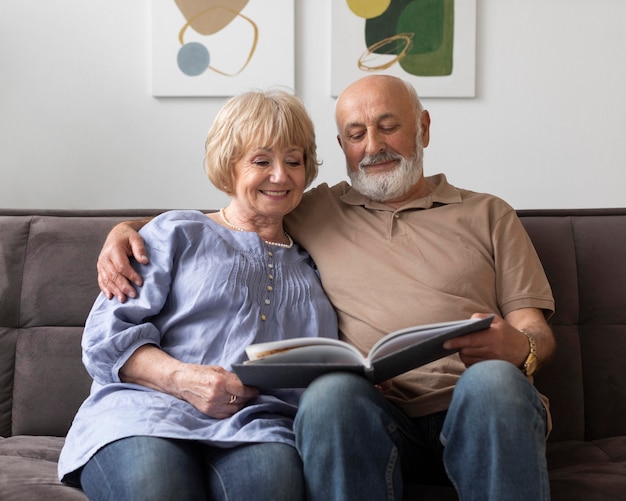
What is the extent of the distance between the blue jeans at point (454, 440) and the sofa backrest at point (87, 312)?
0.64m

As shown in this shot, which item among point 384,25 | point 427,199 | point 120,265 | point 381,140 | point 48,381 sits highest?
point 384,25

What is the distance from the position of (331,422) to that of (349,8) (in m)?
1.67

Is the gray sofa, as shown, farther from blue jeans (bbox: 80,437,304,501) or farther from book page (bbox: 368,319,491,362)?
book page (bbox: 368,319,491,362)

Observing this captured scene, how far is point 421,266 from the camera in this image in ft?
5.95

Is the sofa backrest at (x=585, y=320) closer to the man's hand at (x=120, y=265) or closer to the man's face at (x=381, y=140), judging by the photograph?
the man's face at (x=381, y=140)

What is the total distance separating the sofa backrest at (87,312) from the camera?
197 centimetres

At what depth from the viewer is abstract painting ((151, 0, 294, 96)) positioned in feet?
8.54

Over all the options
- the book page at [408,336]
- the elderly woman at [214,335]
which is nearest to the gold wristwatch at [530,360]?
the book page at [408,336]

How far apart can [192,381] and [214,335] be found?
14 centimetres

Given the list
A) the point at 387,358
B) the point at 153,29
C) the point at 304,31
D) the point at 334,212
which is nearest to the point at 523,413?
the point at 387,358

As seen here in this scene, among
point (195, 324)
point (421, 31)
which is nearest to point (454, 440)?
point (195, 324)

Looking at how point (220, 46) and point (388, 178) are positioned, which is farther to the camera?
point (220, 46)

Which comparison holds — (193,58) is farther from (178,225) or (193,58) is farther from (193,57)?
(178,225)

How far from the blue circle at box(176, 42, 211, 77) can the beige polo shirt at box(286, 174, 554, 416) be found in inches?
35.5
